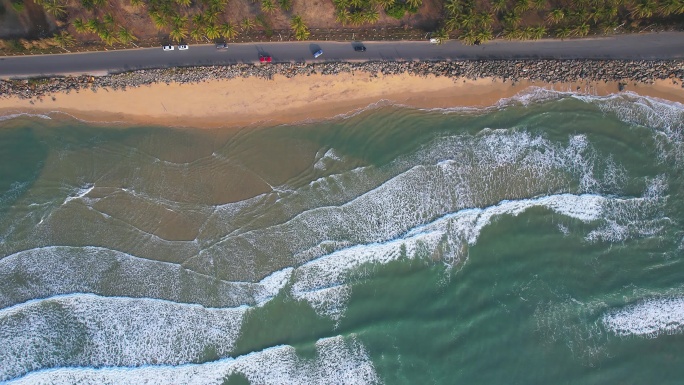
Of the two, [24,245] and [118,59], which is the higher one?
[118,59]

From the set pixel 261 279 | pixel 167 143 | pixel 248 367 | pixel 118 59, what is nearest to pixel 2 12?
pixel 118 59

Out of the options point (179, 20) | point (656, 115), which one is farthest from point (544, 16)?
point (179, 20)

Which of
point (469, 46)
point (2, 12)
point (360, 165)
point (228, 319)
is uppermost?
point (2, 12)

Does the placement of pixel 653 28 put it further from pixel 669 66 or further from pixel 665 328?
pixel 665 328

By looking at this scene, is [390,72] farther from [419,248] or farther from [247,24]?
[419,248]

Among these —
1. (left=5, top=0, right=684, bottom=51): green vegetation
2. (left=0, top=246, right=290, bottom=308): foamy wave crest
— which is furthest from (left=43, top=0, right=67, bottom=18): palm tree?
(left=0, top=246, right=290, bottom=308): foamy wave crest

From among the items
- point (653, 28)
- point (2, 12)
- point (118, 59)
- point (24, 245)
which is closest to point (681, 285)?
point (653, 28)
